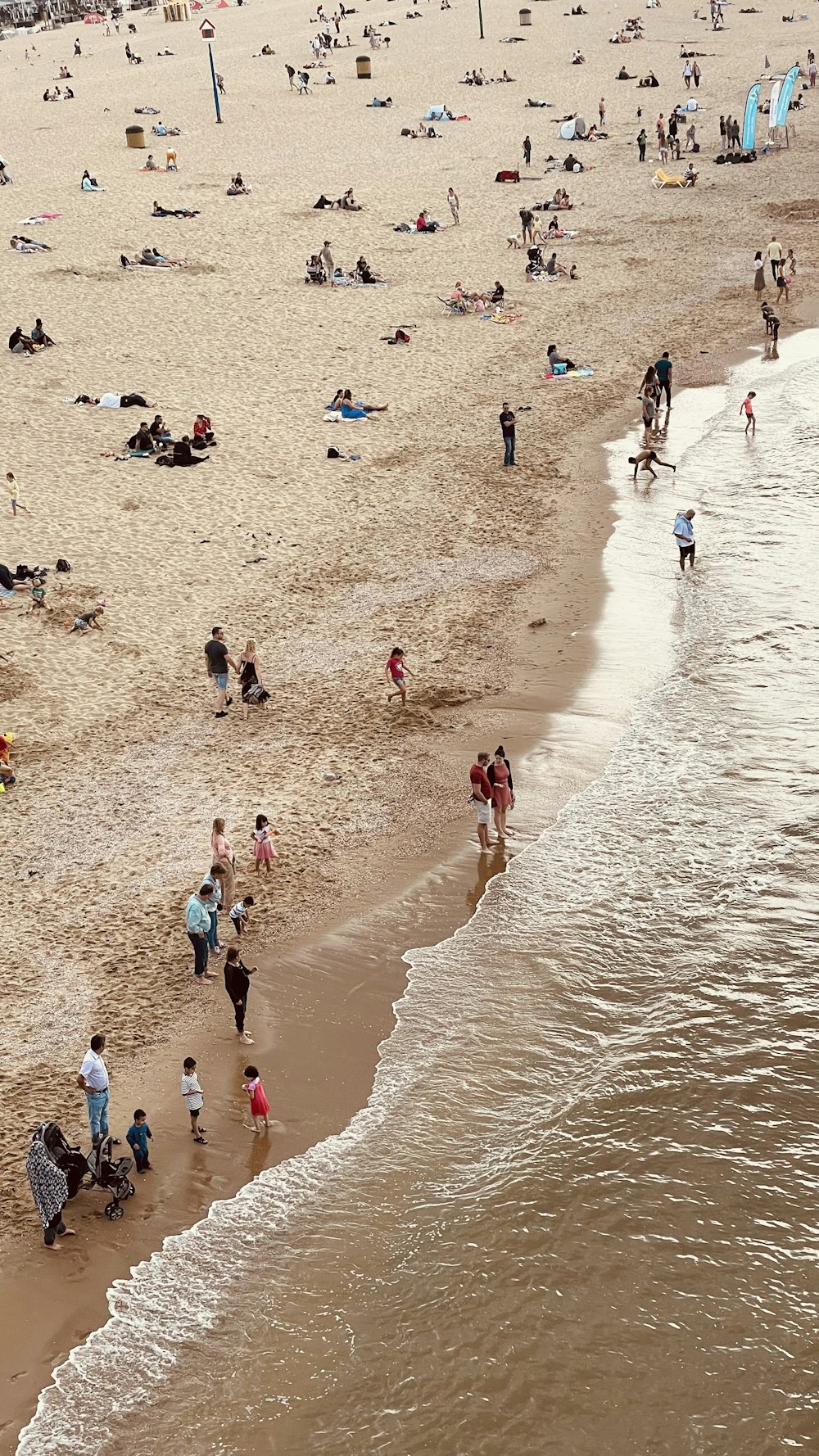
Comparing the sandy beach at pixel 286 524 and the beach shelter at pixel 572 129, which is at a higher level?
the beach shelter at pixel 572 129

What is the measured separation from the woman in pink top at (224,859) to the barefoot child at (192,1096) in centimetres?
260

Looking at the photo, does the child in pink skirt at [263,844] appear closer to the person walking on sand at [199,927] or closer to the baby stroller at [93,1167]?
the person walking on sand at [199,927]

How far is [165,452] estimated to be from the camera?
2580cm

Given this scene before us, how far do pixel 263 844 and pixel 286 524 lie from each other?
10.6m

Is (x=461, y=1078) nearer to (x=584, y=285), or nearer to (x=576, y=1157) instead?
(x=576, y=1157)

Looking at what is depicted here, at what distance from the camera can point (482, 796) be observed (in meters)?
13.7

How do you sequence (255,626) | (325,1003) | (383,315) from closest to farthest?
(325,1003) → (255,626) → (383,315)

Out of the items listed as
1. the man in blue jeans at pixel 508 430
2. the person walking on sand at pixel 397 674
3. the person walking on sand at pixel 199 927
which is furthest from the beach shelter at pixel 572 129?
the person walking on sand at pixel 199 927

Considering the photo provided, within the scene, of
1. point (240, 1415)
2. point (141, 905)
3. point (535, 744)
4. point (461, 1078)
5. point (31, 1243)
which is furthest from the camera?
point (535, 744)

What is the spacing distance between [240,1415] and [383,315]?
97.2ft

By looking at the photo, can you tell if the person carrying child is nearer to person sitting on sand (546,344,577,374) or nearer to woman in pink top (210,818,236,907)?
woman in pink top (210,818,236,907)

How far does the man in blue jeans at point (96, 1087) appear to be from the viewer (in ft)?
32.6

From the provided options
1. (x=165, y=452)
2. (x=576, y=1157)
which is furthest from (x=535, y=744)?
(x=165, y=452)

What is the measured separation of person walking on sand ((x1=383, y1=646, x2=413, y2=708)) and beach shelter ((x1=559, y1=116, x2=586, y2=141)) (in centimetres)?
3879
